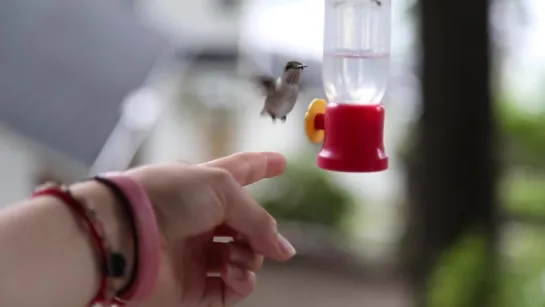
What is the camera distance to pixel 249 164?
68 cm

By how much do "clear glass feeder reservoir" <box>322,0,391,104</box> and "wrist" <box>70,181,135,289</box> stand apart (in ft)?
0.91

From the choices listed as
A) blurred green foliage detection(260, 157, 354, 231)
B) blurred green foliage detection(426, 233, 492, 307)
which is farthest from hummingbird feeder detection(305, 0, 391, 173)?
blurred green foliage detection(260, 157, 354, 231)

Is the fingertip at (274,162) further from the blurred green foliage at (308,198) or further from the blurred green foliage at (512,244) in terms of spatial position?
the blurred green foliage at (308,198)

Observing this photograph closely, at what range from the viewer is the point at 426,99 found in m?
1.42

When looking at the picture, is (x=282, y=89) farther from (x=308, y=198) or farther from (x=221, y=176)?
(x=308, y=198)

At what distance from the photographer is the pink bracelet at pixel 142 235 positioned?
1.92ft

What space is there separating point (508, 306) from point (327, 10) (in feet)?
2.30

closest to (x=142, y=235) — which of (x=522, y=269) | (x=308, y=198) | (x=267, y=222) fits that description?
(x=267, y=222)

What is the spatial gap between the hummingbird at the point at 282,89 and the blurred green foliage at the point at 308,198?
1520 mm

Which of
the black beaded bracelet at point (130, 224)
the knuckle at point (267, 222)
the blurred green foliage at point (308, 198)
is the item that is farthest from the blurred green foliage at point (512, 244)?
the black beaded bracelet at point (130, 224)

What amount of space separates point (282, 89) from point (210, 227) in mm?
140

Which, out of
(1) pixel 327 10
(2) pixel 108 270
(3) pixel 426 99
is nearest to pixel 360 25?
(1) pixel 327 10

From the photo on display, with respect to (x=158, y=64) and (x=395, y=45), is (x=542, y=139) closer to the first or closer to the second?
(x=395, y=45)

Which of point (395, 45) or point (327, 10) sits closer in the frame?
point (327, 10)
